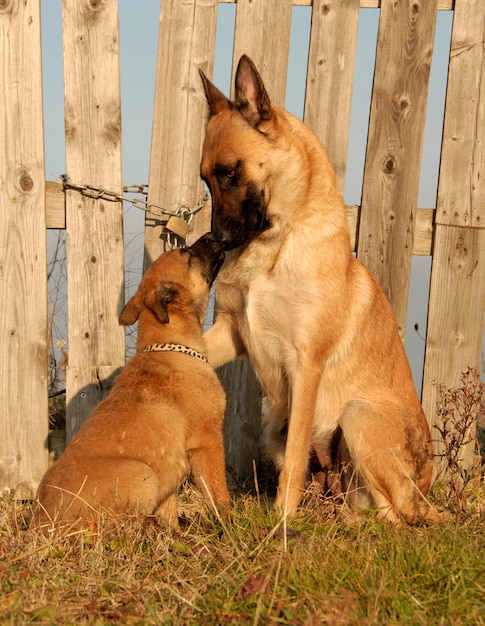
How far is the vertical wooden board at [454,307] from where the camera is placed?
5609 millimetres

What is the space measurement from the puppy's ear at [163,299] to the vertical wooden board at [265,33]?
71.7 inches

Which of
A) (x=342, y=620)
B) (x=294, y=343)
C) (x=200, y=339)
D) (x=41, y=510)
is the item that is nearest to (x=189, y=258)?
(x=200, y=339)

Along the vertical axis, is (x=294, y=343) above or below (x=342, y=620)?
above

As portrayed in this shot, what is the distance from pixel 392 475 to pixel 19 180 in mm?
3382

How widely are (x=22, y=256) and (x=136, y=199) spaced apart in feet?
3.14

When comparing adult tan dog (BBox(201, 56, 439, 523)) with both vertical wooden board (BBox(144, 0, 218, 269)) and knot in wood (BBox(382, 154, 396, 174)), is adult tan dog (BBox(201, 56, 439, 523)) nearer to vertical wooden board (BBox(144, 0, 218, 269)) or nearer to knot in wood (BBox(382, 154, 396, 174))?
vertical wooden board (BBox(144, 0, 218, 269))

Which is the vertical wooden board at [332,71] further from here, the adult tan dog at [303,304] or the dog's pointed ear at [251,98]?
the dog's pointed ear at [251,98]

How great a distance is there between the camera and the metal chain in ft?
17.3

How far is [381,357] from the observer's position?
15.4 feet

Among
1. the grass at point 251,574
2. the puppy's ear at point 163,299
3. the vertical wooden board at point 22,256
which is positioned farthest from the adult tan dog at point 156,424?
the vertical wooden board at point 22,256

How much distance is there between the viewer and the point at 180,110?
209 inches

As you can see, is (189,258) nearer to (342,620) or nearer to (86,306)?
(86,306)

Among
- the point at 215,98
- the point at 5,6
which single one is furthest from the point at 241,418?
the point at 5,6

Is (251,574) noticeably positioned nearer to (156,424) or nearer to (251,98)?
(156,424)
